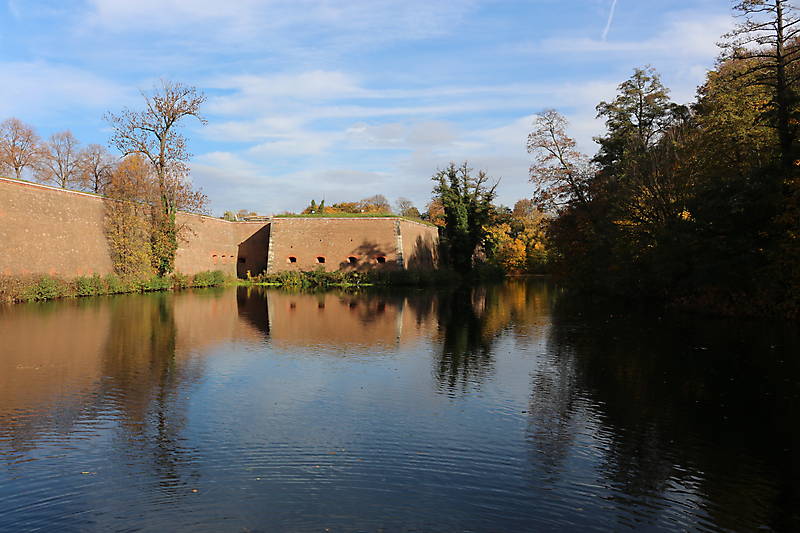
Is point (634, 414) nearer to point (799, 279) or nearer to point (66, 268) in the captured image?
point (799, 279)

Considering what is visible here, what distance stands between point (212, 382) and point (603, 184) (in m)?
20.0

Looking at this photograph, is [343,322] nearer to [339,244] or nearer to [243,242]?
[339,244]

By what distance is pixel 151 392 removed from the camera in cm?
697

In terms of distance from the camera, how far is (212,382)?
7.59 metres

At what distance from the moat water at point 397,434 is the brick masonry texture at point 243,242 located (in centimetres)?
1261

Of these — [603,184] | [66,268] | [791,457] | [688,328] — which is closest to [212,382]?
[791,457]

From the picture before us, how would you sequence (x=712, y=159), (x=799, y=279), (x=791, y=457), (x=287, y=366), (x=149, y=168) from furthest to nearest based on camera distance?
1. (x=149, y=168)
2. (x=712, y=159)
3. (x=799, y=279)
4. (x=287, y=366)
5. (x=791, y=457)

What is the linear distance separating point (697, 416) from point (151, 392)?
6723 mm

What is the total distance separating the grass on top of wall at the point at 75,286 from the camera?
18906 mm

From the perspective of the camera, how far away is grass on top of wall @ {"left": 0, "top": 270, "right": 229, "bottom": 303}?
62.0ft

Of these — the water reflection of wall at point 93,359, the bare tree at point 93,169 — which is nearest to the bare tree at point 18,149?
the bare tree at point 93,169

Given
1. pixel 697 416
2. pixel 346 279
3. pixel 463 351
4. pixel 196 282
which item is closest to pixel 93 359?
pixel 463 351

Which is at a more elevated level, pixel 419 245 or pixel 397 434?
pixel 419 245

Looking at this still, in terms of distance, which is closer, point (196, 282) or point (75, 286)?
point (75, 286)
